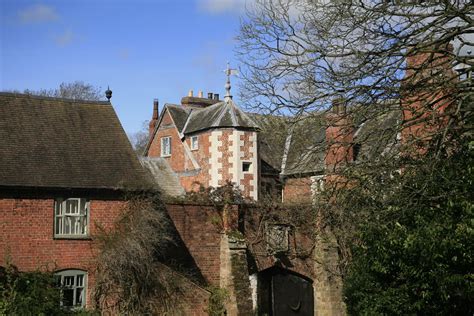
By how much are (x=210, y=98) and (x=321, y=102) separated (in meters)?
26.2

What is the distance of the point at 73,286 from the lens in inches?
932

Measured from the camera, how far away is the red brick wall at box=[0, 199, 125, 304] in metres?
22.9

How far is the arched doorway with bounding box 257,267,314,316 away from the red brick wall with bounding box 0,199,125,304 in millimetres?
8031

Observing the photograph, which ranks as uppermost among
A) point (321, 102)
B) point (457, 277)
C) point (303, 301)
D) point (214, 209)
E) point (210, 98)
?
point (210, 98)

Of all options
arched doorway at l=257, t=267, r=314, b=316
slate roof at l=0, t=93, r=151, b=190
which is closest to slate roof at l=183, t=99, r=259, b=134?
arched doorway at l=257, t=267, r=314, b=316

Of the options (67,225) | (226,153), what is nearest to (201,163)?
(226,153)

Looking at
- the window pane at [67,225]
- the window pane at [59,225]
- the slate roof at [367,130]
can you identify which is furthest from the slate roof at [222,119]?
the slate roof at [367,130]

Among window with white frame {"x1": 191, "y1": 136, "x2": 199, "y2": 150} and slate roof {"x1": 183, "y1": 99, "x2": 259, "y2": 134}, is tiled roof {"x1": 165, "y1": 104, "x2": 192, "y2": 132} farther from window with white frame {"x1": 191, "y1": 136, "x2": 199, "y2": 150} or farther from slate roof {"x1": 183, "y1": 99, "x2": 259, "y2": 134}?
window with white frame {"x1": 191, "y1": 136, "x2": 199, "y2": 150}

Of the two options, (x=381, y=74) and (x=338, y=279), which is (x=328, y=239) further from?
(x=381, y=74)

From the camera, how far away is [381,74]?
1619 centimetres

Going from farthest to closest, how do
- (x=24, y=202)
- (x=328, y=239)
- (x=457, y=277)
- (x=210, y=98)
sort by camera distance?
(x=210, y=98) → (x=328, y=239) → (x=24, y=202) → (x=457, y=277)

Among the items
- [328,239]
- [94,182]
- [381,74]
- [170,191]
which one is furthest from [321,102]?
[170,191]

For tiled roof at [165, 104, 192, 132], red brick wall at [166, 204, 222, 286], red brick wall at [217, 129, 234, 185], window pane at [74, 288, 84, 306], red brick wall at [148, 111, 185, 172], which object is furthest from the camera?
tiled roof at [165, 104, 192, 132]

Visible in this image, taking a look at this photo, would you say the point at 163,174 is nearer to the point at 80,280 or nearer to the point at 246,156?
the point at 246,156
